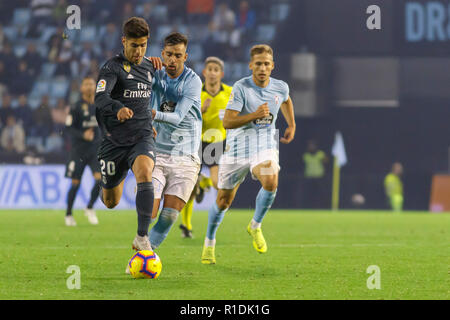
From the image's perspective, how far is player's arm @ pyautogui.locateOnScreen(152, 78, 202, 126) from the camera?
287 inches

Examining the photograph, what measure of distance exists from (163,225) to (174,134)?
34.2 inches

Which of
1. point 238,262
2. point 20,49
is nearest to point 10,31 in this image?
point 20,49

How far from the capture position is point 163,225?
291 inches

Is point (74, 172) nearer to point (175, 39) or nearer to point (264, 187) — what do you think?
point (264, 187)

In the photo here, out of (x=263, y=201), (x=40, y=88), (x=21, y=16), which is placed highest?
(x=21, y=16)

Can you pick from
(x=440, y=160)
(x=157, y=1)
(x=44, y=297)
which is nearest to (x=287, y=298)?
(x=44, y=297)

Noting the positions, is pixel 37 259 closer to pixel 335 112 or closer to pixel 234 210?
pixel 234 210

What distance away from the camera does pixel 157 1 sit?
2414 centimetres

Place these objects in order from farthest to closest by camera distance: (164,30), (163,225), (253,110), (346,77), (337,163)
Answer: (164,30) → (346,77) → (337,163) → (253,110) → (163,225)

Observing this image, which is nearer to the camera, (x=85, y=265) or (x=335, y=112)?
(x=85, y=265)

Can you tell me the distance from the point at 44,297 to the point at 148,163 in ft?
5.09

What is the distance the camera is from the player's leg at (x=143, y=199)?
684cm

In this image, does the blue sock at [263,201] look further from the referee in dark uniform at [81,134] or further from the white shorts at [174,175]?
the referee in dark uniform at [81,134]

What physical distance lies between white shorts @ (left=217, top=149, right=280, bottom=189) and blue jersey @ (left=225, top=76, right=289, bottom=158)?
54mm
